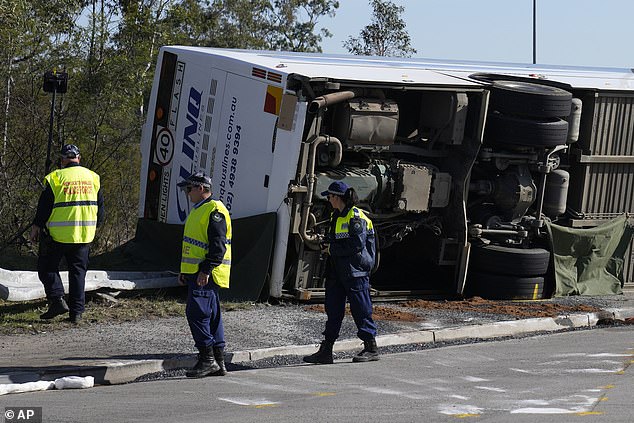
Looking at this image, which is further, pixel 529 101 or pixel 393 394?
pixel 529 101

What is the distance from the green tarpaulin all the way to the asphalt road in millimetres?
3639

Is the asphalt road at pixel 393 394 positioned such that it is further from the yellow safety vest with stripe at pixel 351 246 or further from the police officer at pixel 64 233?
the police officer at pixel 64 233

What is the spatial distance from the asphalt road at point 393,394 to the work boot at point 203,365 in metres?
0.11

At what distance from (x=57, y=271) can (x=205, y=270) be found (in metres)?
2.40

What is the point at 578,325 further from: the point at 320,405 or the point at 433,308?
the point at 320,405

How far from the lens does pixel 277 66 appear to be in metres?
12.4

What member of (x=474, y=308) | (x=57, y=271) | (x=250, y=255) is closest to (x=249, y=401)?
(x=57, y=271)

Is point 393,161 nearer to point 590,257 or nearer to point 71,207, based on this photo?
point 590,257

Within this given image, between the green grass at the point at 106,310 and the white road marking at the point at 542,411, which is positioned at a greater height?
the white road marking at the point at 542,411

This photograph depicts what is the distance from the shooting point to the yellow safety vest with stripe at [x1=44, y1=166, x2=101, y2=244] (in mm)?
10797

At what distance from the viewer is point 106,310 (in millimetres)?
11398

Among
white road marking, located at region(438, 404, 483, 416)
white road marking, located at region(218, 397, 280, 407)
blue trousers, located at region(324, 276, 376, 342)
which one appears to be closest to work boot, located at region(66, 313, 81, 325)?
blue trousers, located at region(324, 276, 376, 342)

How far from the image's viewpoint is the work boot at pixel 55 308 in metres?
10.7

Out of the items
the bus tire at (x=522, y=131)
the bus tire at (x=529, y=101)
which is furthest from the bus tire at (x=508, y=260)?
the bus tire at (x=529, y=101)
